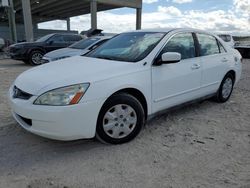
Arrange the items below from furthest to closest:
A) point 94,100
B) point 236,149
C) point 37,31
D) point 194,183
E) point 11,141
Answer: point 37,31, point 11,141, point 236,149, point 94,100, point 194,183

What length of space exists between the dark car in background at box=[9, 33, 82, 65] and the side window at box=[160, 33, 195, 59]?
9159mm

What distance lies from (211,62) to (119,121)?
2.29 m

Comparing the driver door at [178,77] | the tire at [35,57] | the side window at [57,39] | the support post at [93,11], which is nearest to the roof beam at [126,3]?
the support post at [93,11]

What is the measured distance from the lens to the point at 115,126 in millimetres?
3215

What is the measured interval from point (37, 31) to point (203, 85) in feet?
118

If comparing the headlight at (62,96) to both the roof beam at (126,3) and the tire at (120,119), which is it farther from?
the roof beam at (126,3)

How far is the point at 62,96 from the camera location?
2.82 meters

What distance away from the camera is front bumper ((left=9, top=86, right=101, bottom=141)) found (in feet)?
9.10

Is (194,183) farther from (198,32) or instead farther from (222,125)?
(198,32)

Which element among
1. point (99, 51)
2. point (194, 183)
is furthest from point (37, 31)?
point (194, 183)

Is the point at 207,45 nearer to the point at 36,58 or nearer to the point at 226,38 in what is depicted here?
the point at 36,58

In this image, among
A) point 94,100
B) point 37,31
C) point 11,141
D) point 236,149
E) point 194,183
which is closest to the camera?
point 194,183

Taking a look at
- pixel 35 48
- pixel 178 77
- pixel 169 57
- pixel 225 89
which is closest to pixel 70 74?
pixel 169 57

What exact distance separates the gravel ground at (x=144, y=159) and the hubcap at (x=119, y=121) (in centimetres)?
19
